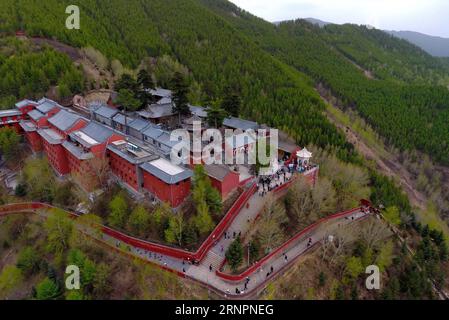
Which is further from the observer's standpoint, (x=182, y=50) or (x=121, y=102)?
(x=182, y=50)

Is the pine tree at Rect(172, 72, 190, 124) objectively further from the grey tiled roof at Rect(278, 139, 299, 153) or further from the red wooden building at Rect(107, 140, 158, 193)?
the grey tiled roof at Rect(278, 139, 299, 153)

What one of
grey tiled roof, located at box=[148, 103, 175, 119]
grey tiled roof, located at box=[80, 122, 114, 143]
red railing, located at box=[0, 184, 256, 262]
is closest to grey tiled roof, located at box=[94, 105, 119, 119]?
grey tiled roof, located at box=[148, 103, 175, 119]

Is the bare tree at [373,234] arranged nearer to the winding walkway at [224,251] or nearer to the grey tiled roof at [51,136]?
the winding walkway at [224,251]

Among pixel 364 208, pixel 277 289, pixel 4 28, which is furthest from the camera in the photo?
pixel 4 28

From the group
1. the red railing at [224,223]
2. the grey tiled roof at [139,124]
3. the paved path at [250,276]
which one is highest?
the grey tiled roof at [139,124]

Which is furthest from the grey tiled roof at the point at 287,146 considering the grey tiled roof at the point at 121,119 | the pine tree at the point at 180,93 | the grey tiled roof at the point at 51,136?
the grey tiled roof at the point at 51,136
